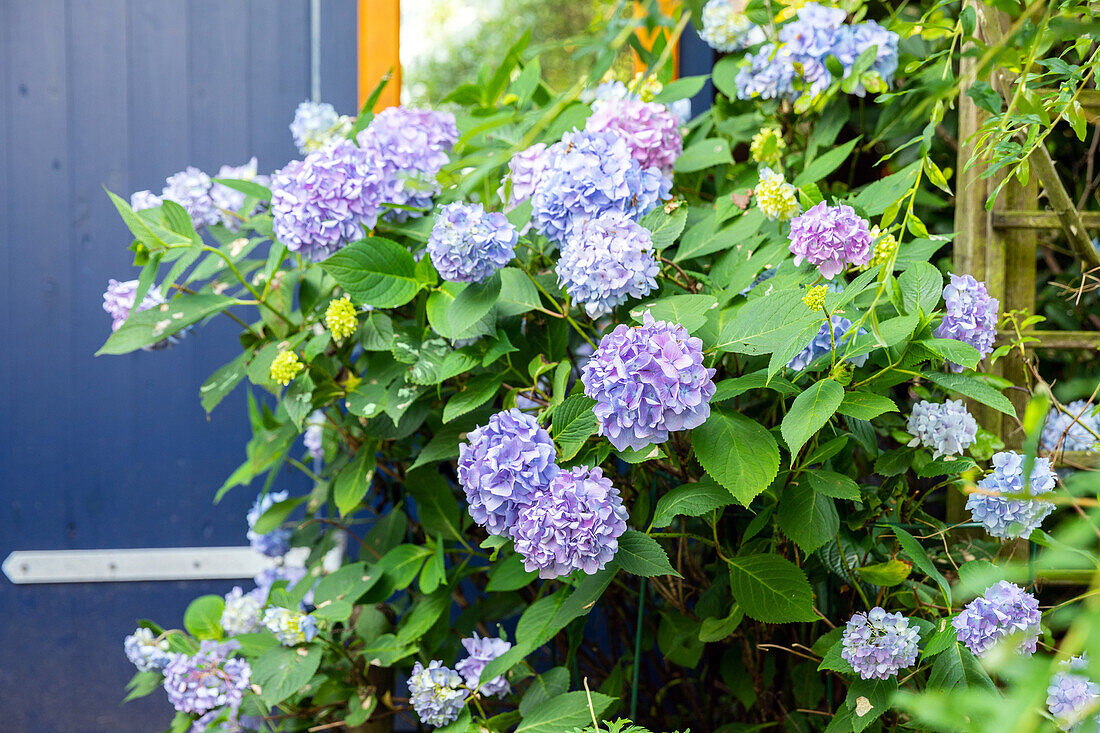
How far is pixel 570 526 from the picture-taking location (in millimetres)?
811

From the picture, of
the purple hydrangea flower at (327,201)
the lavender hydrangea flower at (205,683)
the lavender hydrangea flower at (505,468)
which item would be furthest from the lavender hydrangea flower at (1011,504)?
the lavender hydrangea flower at (205,683)

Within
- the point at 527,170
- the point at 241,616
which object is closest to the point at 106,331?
the point at 241,616

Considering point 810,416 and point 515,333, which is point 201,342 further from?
point 810,416

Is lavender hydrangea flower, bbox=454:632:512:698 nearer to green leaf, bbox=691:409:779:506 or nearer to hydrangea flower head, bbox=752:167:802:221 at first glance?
green leaf, bbox=691:409:779:506

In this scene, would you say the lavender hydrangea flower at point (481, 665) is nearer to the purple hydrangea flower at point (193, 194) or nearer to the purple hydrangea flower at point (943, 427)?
the purple hydrangea flower at point (943, 427)

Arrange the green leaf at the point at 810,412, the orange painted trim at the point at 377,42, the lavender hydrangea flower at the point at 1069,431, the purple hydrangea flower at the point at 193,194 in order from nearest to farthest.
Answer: the green leaf at the point at 810,412 → the lavender hydrangea flower at the point at 1069,431 → the purple hydrangea flower at the point at 193,194 → the orange painted trim at the point at 377,42

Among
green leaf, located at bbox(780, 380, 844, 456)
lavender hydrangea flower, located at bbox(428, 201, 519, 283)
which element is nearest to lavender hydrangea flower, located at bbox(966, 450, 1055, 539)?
green leaf, located at bbox(780, 380, 844, 456)

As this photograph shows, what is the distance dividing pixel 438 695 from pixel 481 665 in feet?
0.24

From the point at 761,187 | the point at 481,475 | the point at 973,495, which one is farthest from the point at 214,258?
the point at 973,495

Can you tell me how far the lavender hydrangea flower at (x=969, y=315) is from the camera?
3.03ft

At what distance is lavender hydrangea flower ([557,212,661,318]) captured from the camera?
90cm

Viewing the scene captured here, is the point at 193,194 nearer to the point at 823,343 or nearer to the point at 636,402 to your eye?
the point at 636,402

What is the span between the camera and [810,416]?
0.80 m

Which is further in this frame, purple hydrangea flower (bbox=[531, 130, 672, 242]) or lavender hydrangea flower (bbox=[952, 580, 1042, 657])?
purple hydrangea flower (bbox=[531, 130, 672, 242])
